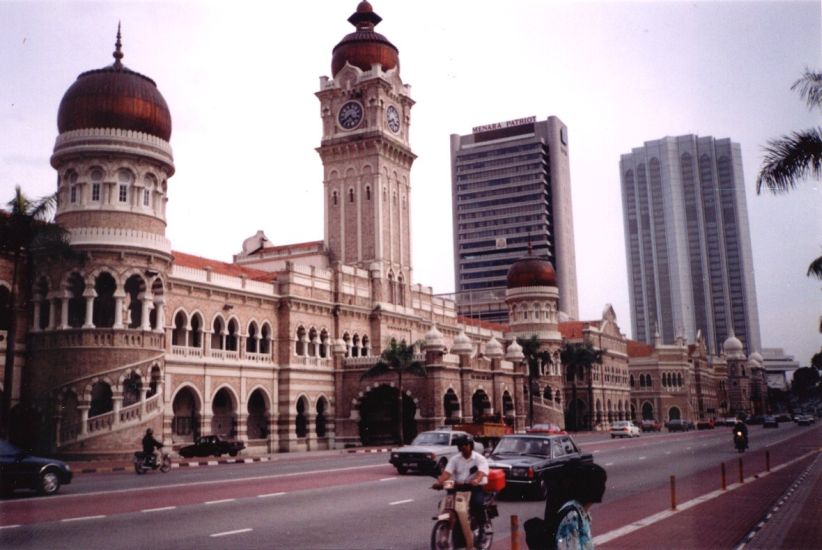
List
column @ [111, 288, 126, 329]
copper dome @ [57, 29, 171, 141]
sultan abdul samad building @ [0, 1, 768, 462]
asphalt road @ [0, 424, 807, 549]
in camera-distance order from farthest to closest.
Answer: copper dome @ [57, 29, 171, 141], column @ [111, 288, 126, 329], sultan abdul samad building @ [0, 1, 768, 462], asphalt road @ [0, 424, 807, 549]

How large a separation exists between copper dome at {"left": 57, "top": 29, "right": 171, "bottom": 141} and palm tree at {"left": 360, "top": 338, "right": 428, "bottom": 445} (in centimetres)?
1843

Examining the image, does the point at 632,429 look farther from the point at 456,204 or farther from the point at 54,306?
the point at 456,204

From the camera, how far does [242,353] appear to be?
4172 cm

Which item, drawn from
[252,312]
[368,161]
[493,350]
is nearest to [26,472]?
[252,312]

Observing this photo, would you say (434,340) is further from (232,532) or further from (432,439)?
(232,532)

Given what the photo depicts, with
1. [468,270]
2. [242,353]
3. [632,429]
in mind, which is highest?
[468,270]

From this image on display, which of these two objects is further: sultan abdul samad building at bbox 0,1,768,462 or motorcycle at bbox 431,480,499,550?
sultan abdul samad building at bbox 0,1,768,462

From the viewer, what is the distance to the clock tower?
54.2 meters

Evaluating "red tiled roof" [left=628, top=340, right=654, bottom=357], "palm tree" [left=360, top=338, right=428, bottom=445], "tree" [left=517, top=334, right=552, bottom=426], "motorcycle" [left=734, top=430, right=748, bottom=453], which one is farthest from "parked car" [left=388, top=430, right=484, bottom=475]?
"red tiled roof" [left=628, top=340, right=654, bottom=357]

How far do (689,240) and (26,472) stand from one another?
130 m

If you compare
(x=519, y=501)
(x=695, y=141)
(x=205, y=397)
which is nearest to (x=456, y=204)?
(x=695, y=141)

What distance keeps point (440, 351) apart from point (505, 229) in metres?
90.4

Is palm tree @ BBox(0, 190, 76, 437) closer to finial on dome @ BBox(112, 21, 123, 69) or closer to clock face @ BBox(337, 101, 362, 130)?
finial on dome @ BBox(112, 21, 123, 69)

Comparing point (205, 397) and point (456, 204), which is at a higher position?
point (456, 204)
